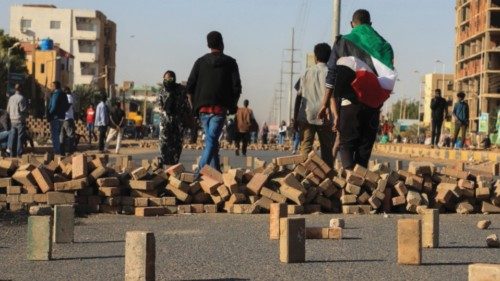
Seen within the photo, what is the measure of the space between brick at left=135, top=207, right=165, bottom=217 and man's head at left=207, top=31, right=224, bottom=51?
9.67 feet

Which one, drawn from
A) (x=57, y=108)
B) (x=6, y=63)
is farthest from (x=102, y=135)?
(x=6, y=63)

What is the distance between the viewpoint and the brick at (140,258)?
20.6 feet

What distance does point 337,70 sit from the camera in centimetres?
1221

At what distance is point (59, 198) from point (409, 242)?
17.1ft

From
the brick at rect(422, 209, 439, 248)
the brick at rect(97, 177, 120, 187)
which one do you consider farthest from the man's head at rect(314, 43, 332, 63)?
the brick at rect(422, 209, 439, 248)

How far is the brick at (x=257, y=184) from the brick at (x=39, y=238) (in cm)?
446

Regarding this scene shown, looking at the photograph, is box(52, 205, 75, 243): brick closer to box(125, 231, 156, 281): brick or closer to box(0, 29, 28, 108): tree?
box(125, 231, 156, 281): brick

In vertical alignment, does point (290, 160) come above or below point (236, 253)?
above

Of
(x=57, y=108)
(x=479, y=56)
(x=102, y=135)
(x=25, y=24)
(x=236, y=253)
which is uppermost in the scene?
(x=25, y=24)

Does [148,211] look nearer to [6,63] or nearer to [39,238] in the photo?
[39,238]

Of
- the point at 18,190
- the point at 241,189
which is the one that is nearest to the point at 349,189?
the point at 241,189

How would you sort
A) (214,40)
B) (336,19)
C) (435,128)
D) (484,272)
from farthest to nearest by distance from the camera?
(435,128)
(336,19)
(214,40)
(484,272)

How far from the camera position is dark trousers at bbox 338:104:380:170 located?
12.3 meters

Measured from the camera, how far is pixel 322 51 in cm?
1470
